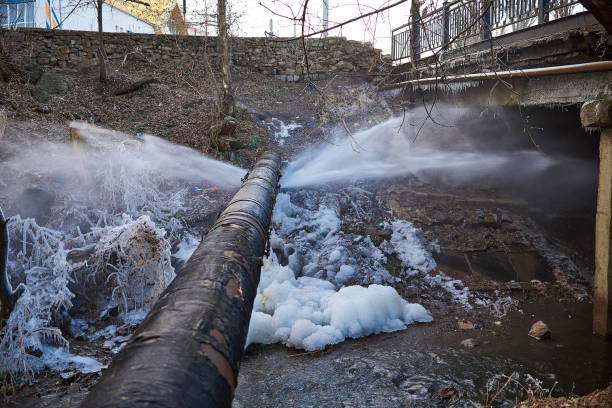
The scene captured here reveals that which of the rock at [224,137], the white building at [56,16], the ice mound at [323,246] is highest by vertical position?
the white building at [56,16]

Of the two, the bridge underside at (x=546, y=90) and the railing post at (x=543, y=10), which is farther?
the railing post at (x=543, y=10)

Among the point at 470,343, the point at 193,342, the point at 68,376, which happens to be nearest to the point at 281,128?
the point at 470,343

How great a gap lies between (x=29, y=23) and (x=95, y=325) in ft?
58.1

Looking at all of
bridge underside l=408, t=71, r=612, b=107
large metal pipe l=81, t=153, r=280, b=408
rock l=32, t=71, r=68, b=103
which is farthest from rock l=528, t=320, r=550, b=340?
rock l=32, t=71, r=68, b=103

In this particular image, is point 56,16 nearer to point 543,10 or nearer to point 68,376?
point 68,376

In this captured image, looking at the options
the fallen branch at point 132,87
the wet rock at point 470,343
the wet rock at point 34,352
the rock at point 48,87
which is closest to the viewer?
the wet rock at point 34,352

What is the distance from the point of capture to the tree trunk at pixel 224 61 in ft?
32.1

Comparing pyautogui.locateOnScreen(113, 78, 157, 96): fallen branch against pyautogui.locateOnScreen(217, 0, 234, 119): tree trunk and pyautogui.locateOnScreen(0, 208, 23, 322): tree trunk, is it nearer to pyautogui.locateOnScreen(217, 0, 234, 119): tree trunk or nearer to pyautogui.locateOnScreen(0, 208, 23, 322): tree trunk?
pyautogui.locateOnScreen(217, 0, 234, 119): tree trunk

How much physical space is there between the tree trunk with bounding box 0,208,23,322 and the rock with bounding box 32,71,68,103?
28.8 ft

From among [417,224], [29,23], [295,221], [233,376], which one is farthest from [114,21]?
[233,376]

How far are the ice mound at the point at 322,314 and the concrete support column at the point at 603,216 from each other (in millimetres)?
2045

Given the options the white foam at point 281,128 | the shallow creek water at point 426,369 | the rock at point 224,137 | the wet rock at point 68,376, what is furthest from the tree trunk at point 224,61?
the wet rock at point 68,376

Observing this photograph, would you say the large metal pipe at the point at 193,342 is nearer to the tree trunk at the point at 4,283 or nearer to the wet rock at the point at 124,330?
the tree trunk at the point at 4,283

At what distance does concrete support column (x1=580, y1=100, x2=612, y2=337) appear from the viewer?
4395 mm
